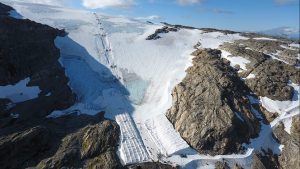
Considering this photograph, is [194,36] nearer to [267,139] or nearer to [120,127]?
[267,139]

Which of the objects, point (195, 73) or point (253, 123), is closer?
point (253, 123)

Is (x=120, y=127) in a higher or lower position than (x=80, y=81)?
lower

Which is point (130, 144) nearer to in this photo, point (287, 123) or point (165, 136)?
point (165, 136)

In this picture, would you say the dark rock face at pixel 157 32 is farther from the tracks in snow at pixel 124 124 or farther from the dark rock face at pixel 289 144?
the dark rock face at pixel 289 144

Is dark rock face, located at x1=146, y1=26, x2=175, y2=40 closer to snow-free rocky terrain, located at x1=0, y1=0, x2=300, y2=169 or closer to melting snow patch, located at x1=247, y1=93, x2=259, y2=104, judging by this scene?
snow-free rocky terrain, located at x1=0, y1=0, x2=300, y2=169

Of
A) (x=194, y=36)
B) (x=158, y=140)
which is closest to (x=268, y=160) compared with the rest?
(x=158, y=140)

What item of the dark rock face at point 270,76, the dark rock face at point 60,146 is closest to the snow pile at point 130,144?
the dark rock face at point 60,146
